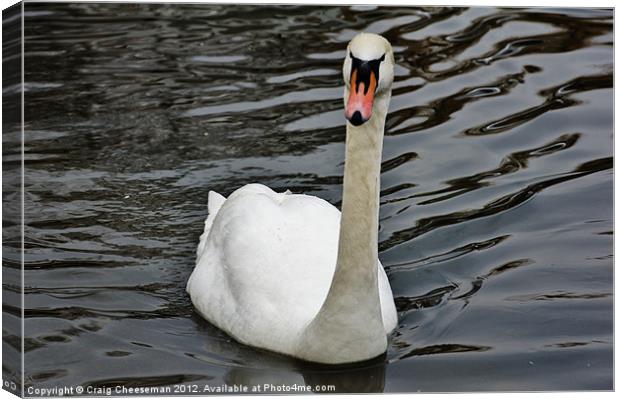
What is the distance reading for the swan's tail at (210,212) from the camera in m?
9.40

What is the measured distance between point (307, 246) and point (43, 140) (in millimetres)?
1976

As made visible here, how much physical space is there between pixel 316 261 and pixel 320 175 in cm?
190

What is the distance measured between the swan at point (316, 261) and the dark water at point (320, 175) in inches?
5.1

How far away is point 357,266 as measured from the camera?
309 inches

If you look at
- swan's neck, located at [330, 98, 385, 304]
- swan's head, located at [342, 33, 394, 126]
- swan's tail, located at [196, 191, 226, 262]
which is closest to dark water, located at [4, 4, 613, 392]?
swan's tail, located at [196, 191, 226, 262]

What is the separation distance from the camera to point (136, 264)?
30.4ft

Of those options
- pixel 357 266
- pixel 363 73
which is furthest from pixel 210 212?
pixel 363 73

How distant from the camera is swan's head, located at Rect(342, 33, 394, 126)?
279 inches

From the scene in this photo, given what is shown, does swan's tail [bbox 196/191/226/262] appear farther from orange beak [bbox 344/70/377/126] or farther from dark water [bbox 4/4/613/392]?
orange beak [bbox 344/70/377/126]

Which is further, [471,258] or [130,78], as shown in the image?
[130,78]

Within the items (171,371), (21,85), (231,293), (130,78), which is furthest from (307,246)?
(130,78)

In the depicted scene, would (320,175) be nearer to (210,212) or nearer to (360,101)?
(210,212)

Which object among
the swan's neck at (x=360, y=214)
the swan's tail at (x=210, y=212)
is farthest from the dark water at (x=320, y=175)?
the swan's neck at (x=360, y=214)

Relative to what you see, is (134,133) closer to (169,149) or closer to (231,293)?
(169,149)
